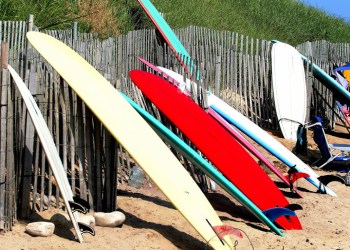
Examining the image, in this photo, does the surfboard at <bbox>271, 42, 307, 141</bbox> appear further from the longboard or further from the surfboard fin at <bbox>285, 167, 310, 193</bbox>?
the surfboard fin at <bbox>285, 167, 310, 193</bbox>

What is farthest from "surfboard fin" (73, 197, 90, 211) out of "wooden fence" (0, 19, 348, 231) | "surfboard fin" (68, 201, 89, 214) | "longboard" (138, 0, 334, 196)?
"longboard" (138, 0, 334, 196)

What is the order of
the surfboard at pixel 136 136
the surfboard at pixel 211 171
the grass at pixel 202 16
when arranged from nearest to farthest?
the surfboard at pixel 136 136, the surfboard at pixel 211 171, the grass at pixel 202 16

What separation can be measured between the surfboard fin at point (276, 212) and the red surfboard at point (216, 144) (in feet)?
0.22

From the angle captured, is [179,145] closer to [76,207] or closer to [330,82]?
[76,207]

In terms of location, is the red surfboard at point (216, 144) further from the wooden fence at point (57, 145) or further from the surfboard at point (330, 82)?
the surfboard at point (330, 82)

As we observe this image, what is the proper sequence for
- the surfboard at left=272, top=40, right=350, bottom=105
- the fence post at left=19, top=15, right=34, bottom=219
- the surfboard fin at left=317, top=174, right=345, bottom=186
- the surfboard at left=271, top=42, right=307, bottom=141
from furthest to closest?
the surfboard at left=272, top=40, right=350, bottom=105 < the surfboard at left=271, top=42, right=307, bottom=141 < the surfboard fin at left=317, top=174, right=345, bottom=186 < the fence post at left=19, top=15, right=34, bottom=219

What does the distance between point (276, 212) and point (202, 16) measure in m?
13.8

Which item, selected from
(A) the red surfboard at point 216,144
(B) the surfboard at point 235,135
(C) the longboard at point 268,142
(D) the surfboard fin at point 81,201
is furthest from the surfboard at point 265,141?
(D) the surfboard fin at point 81,201

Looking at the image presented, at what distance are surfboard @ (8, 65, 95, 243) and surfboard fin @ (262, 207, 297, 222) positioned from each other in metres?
1.67

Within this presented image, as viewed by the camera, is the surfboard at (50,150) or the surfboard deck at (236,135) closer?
the surfboard at (50,150)

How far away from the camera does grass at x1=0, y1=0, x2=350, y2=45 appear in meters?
13.9

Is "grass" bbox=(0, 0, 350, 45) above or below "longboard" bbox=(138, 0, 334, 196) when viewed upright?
above

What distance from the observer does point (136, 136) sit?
19.7 ft

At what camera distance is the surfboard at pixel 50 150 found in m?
5.45
